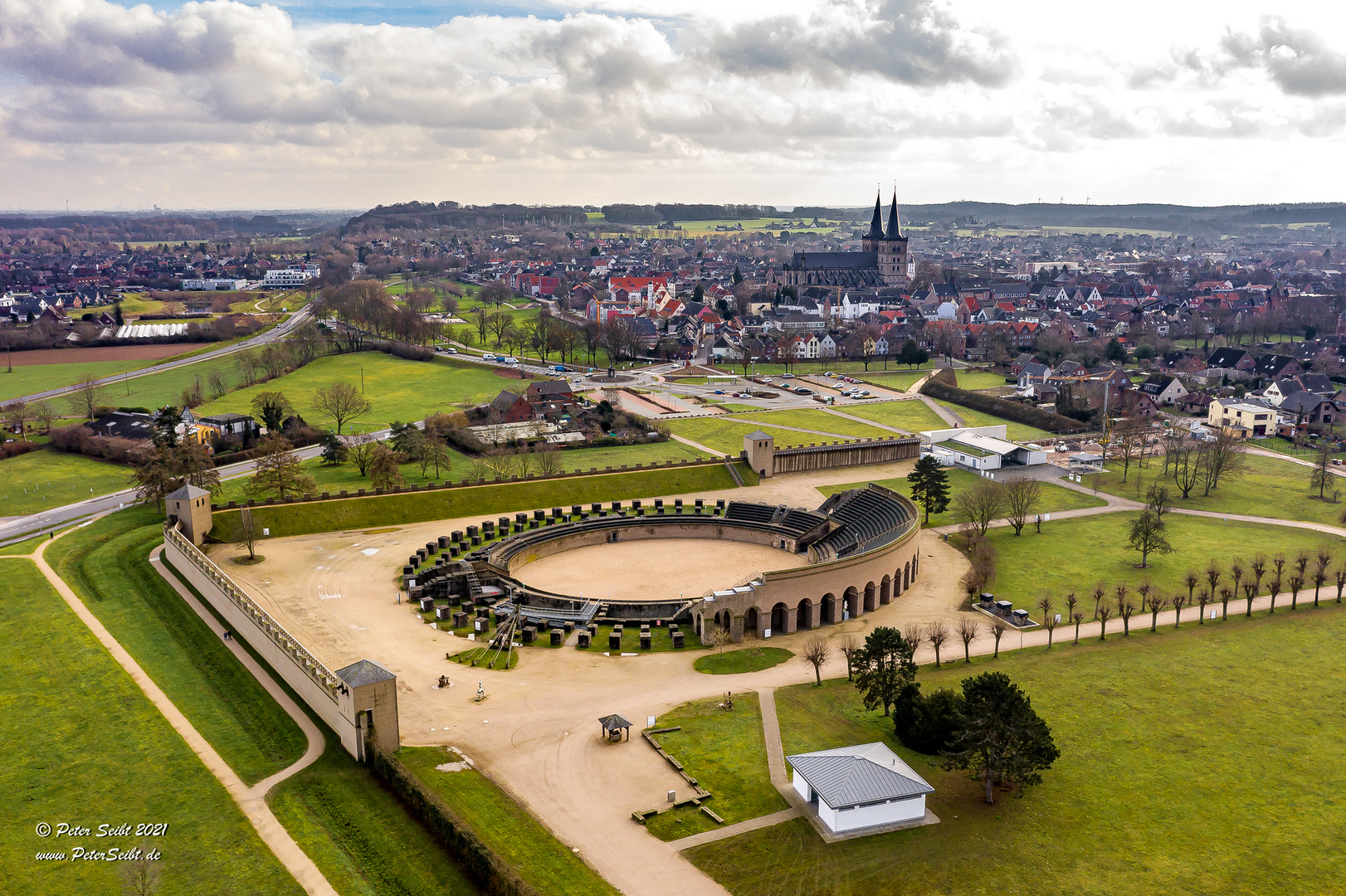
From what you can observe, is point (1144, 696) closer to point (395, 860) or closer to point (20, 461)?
point (395, 860)

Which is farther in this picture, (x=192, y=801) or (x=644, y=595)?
(x=644, y=595)

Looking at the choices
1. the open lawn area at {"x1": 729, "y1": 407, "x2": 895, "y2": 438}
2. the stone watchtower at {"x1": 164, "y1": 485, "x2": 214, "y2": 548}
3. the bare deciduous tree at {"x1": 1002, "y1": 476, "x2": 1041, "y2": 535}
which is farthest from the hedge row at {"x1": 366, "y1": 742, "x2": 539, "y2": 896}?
the open lawn area at {"x1": 729, "y1": 407, "x2": 895, "y2": 438}

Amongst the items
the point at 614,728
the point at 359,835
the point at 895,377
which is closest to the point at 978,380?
the point at 895,377

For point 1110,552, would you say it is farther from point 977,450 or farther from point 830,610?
point 977,450

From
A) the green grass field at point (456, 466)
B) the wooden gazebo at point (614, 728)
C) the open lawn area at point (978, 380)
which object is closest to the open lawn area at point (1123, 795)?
the wooden gazebo at point (614, 728)

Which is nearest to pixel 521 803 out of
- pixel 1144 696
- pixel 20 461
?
pixel 1144 696

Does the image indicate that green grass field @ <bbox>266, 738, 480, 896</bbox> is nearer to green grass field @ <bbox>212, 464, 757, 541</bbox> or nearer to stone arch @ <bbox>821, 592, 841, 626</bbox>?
stone arch @ <bbox>821, 592, 841, 626</bbox>

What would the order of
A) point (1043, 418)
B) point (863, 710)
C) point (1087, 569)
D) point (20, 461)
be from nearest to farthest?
point (863, 710) → point (1087, 569) → point (20, 461) → point (1043, 418)
